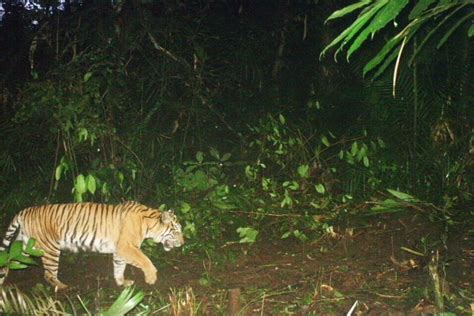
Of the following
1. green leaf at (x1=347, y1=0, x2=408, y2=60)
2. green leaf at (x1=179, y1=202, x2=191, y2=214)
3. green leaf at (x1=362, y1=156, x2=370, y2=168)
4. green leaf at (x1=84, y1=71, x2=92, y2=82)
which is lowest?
green leaf at (x1=179, y1=202, x2=191, y2=214)

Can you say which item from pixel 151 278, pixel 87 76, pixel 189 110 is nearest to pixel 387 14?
pixel 151 278

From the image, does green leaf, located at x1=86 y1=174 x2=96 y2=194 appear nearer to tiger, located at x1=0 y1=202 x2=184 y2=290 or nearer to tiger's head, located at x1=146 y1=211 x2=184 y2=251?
tiger, located at x1=0 y1=202 x2=184 y2=290

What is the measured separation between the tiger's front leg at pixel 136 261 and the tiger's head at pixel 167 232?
231mm

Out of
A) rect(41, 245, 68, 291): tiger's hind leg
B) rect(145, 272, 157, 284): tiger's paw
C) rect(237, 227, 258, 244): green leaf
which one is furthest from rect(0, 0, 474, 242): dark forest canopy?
rect(145, 272, 157, 284): tiger's paw

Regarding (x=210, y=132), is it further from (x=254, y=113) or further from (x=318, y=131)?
(x=318, y=131)

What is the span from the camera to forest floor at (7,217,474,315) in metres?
3.60

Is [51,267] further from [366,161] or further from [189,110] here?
[366,161]

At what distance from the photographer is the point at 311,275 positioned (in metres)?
4.32

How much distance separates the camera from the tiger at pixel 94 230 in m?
4.81

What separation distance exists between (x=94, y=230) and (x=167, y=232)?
2.00ft

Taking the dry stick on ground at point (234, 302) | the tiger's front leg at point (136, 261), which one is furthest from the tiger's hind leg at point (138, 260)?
the dry stick on ground at point (234, 302)

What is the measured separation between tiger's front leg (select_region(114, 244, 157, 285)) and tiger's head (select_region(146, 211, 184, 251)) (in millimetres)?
231

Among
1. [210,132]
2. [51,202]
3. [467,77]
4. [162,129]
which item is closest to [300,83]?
[210,132]

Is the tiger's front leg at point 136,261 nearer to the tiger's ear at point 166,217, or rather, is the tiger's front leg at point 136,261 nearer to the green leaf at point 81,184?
the tiger's ear at point 166,217
